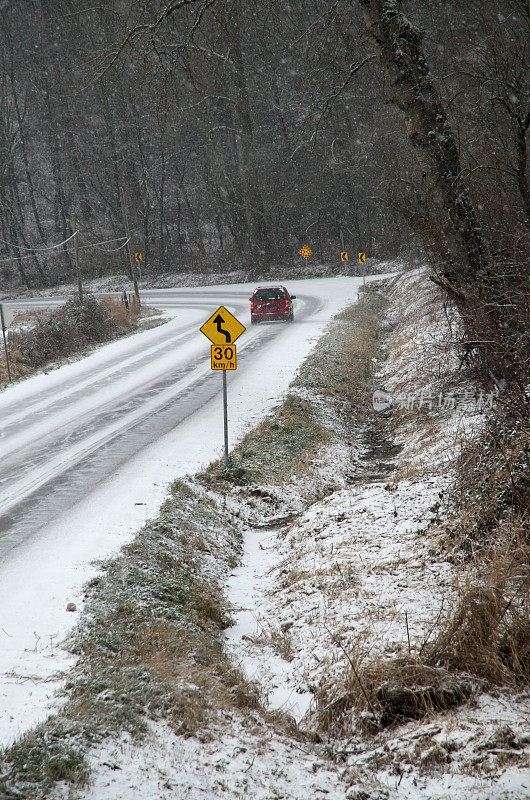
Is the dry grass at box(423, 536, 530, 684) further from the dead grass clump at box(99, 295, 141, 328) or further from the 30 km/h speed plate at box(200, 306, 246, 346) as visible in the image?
the dead grass clump at box(99, 295, 141, 328)

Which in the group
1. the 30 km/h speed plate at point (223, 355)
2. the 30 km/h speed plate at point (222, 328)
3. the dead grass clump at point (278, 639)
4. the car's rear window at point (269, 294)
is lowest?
the dead grass clump at point (278, 639)

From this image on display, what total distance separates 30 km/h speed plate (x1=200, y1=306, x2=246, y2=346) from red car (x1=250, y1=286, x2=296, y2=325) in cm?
1626

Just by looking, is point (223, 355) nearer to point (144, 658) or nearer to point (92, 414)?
point (92, 414)

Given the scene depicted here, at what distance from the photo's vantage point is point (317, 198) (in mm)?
51406

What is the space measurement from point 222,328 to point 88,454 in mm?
3522

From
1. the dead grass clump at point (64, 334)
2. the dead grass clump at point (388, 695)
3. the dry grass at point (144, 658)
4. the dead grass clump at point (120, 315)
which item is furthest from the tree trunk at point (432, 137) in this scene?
the dead grass clump at point (120, 315)

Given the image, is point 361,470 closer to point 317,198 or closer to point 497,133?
point 497,133

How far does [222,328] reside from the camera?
10.5 m

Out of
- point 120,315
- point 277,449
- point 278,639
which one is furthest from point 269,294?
point 278,639

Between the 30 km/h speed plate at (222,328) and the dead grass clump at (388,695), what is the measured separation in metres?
6.49

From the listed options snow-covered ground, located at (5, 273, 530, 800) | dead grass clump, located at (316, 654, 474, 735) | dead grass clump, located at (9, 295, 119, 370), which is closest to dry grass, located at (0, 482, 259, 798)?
snow-covered ground, located at (5, 273, 530, 800)

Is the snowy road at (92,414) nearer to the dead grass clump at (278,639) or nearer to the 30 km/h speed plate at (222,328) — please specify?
the 30 km/h speed plate at (222,328)

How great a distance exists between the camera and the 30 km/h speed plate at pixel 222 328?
Result: 34.5 feet

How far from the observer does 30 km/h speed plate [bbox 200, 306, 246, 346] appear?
10.5 meters
